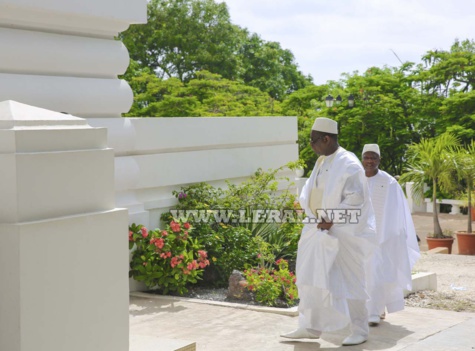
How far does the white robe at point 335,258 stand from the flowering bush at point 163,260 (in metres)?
2.05

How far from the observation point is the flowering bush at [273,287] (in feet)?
29.4

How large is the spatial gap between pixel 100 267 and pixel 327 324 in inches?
149

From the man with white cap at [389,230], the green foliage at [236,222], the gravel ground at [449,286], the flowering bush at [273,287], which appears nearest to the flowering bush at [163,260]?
the green foliage at [236,222]

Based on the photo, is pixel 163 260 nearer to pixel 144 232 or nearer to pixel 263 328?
pixel 144 232

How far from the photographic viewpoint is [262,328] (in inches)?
314

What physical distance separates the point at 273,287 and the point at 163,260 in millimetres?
1283

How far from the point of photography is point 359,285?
7.58m

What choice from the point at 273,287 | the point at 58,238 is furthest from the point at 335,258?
the point at 58,238

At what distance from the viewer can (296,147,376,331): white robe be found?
24.6ft

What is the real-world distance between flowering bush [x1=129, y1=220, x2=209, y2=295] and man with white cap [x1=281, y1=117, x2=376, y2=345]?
205 centimetres

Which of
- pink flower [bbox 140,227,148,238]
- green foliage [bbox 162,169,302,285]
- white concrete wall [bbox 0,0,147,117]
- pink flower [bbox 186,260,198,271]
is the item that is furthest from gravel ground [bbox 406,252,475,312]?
white concrete wall [bbox 0,0,147,117]

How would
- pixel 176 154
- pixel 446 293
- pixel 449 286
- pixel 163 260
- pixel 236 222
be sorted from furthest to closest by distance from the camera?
pixel 449 286 → pixel 236 222 → pixel 176 154 → pixel 446 293 → pixel 163 260

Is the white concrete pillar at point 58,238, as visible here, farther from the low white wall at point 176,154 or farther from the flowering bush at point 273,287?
the low white wall at point 176,154

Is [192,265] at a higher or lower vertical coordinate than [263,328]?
higher
